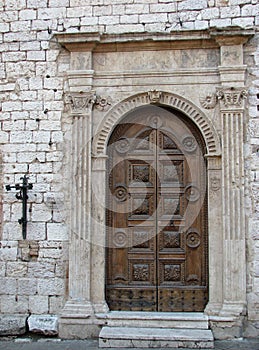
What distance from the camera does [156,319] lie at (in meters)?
5.36

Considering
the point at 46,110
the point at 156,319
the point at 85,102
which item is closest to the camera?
the point at 156,319

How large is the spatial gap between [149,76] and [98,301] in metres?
2.95

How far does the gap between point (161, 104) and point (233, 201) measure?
1541 mm

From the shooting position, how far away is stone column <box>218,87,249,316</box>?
529 centimetres

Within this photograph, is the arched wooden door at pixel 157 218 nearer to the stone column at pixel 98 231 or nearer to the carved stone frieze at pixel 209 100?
the stone column at pixel 98 231

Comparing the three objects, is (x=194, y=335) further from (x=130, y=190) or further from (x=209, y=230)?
(x=130, y=190)

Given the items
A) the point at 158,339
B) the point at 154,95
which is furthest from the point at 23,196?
the point at 158,339

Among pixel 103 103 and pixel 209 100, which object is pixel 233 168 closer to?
pixel 209 100

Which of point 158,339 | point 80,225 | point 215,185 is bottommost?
point 158,339

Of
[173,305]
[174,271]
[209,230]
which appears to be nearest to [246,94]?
[209,230]

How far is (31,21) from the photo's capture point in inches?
233

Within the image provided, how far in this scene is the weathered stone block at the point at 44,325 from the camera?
17.9ft

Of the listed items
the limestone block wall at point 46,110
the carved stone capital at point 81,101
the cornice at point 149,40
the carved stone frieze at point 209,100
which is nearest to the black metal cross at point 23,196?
the limestone block wall at point 46,110

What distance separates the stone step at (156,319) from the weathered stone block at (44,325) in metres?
0.56
